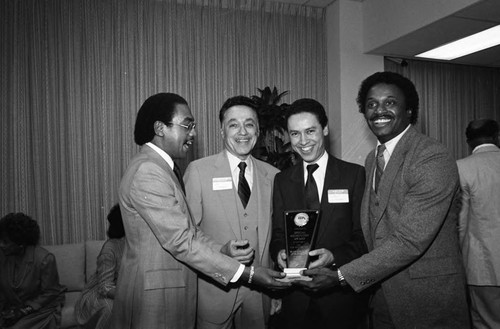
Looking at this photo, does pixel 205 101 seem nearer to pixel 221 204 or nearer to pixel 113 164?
pixel 113 164

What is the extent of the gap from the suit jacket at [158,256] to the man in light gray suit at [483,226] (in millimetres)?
2570

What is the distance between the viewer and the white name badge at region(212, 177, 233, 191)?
2.49 metres

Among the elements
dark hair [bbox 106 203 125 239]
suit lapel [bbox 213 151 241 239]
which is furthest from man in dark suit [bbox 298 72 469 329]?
dark hair [bbox 106 203 125 239]

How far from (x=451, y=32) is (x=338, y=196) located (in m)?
4.03

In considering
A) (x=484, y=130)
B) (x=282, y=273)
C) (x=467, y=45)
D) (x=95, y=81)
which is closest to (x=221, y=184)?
(x=282, y=273)

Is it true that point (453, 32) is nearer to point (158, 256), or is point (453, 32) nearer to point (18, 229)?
point (158, 256)

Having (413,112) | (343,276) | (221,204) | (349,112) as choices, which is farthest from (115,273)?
(349,112)

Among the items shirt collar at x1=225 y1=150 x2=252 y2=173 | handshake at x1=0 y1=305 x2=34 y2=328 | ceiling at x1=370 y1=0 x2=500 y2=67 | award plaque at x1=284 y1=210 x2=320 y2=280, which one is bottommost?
handshake at x1=0 y1=305 x2=34 y2=328

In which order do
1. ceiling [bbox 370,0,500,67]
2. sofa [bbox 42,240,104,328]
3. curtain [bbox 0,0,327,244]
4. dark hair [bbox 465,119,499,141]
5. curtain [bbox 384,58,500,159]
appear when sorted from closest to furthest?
dark hair [bbox 465,119,499,141] < ceiling [bbox 370,0,500,67] < sofa [bbox 42,240,104,328] < curtain [bbox 0,0,327,244] < curtain [bbox 384,58,500,159]

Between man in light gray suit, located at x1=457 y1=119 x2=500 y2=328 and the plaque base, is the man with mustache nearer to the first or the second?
the plaque base

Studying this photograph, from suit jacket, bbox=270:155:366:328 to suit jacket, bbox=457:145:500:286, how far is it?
1.80 m

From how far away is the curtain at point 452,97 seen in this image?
7.00 metres

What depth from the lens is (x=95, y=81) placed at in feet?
17.6

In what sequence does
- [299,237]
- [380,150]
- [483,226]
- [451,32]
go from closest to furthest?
[299,237]
[380,150]
[483,226]
[451,32]
